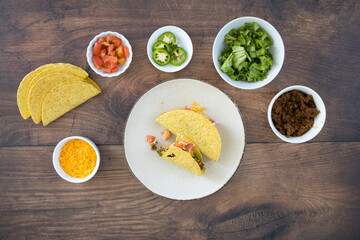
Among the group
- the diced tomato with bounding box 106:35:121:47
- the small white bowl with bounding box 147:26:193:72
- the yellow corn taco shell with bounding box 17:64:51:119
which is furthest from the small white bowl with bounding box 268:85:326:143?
the yellow corn taco shell with bounding box 17:64:51:119

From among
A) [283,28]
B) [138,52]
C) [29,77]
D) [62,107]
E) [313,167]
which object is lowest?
[313,167]

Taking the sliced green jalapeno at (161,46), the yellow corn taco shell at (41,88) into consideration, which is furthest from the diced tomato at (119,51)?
the yellow corn taco shell at (41,88)

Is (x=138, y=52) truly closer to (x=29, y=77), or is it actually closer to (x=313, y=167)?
(x=29, y=77)

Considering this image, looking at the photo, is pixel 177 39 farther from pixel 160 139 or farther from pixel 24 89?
pixel 24 89

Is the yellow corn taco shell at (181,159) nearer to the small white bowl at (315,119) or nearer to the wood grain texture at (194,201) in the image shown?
the wood grain texture at (194,201)

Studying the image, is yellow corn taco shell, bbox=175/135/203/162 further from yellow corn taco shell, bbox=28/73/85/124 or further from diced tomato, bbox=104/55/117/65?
yellow corn taco shell, bbox=28/73/85/124

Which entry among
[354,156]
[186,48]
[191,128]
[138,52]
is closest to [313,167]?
[354,156]

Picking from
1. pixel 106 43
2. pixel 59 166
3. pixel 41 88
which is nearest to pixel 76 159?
pixel 59 166
